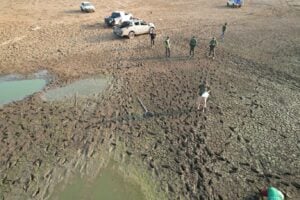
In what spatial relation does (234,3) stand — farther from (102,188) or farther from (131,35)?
(102,188)

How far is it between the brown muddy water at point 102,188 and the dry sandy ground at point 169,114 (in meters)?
0.75

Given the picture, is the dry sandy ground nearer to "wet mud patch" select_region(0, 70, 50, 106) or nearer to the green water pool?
"wet mud patch" select_region(0, 70, 50, 106)

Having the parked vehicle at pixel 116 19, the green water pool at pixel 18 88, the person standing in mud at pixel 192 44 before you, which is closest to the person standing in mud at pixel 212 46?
the person standing in mud at pixel 192 44

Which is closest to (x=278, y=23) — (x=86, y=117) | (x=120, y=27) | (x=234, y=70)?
(x=234, y=70)

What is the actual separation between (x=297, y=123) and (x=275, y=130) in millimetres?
1492

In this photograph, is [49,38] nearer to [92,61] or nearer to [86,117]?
[92,61]

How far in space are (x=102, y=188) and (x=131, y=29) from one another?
18.9 meters

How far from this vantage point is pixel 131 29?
90.4ft

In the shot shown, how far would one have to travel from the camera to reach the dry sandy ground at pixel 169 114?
39.7 feet

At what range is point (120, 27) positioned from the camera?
27625 millimetres

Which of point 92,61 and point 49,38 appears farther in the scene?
point 49,38

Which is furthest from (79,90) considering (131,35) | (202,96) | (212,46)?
(131,35)

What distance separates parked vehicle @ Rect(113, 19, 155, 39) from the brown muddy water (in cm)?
1750

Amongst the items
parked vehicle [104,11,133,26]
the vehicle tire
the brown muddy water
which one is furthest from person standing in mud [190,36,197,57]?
the brown muddy water
